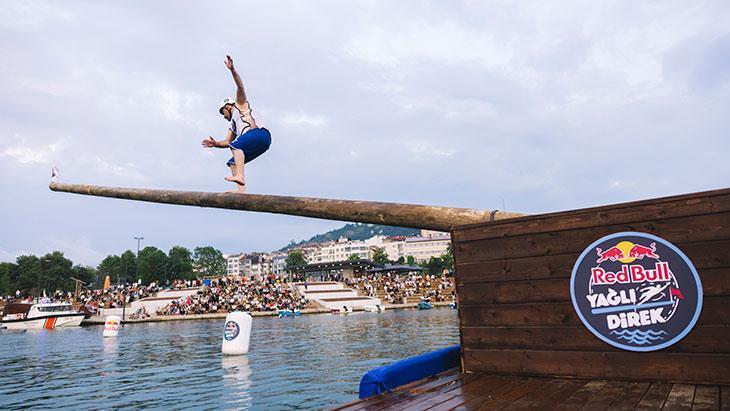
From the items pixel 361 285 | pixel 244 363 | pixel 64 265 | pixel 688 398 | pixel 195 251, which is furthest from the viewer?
pixel 195 251

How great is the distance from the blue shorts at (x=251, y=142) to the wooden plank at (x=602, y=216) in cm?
254

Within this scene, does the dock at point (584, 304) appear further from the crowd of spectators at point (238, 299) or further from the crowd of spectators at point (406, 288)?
the crowd of spectators at point (406, 288)

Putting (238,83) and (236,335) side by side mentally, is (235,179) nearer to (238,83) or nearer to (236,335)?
(238,83)

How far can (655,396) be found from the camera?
A: 10.3 feet

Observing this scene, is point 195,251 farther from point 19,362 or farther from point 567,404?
point 567,404

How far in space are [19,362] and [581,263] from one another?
20.7m

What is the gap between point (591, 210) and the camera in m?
→ 3.84

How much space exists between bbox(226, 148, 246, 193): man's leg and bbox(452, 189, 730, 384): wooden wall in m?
2.44

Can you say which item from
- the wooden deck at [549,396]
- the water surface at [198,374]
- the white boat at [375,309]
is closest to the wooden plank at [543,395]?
the wooden deck at [549,396]

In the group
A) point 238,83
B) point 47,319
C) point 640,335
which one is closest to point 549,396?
point 640,335

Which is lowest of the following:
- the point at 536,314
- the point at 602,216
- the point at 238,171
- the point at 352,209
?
the point at 536,314

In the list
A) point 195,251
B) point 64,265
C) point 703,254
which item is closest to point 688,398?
point 703,254

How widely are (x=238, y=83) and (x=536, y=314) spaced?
389 cm

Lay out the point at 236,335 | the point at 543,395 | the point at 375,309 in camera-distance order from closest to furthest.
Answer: the point at 543,395
the point at 236,335
the point at 375,309
